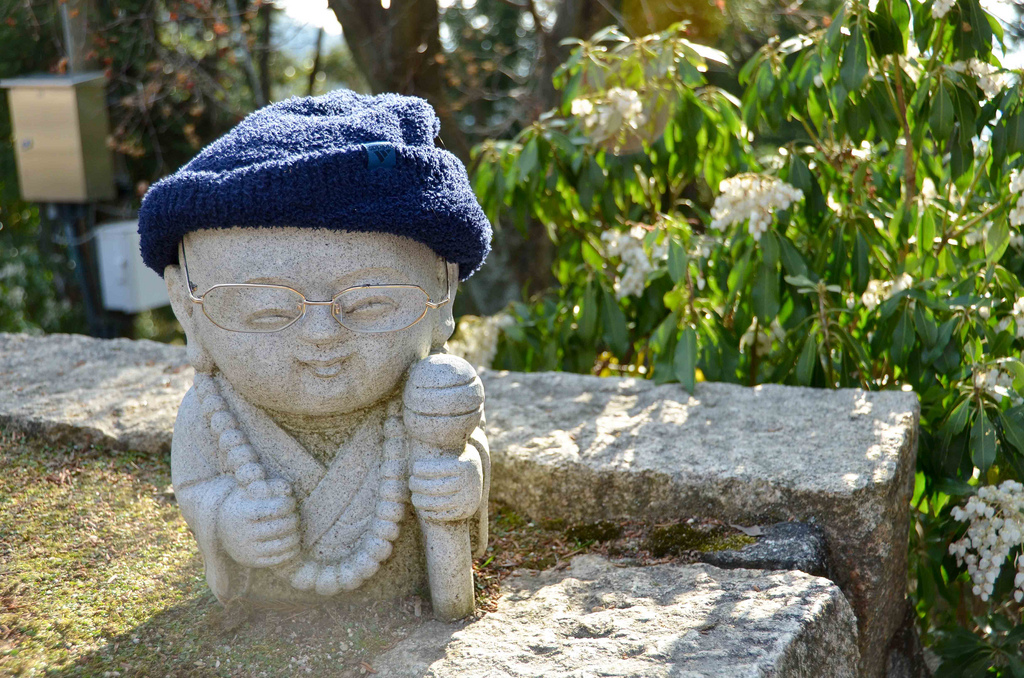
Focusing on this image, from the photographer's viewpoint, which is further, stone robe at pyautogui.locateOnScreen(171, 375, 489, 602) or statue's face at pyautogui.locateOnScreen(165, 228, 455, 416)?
stone robe at pyautogui.locateOnScreen(171, 375, 489, 602)

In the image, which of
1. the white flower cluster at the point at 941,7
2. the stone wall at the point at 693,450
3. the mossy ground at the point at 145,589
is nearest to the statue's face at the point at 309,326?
the mossy ground at the point at 145,589

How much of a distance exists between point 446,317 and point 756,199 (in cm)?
137

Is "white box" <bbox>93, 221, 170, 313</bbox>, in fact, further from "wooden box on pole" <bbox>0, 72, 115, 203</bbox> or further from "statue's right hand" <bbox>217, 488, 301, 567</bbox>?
"statue's right hand" <bbox>217, 488, 301, 567</bbox>

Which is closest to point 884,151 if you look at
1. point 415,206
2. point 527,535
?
point 527,535

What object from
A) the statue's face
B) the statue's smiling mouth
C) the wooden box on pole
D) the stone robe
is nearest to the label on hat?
the statue's face

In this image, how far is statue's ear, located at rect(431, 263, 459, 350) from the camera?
2223 millimetres

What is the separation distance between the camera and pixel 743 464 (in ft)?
8.61

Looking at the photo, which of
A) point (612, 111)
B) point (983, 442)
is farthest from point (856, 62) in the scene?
point (983, 442)

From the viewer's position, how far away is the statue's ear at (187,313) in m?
2.09

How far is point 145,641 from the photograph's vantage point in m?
2.09

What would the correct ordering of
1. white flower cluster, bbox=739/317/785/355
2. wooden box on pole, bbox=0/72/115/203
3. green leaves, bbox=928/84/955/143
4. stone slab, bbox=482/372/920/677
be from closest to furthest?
stone slab, bbox=482/372/920/677 → green leaves, bbox=928/84/955/143 → white flower cluster, bbox=739/317/785/355 → wooden box on pole, bbox=0/72/115/203

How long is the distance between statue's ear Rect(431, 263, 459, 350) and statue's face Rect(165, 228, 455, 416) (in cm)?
11

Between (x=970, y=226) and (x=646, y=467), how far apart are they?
1.51 metres

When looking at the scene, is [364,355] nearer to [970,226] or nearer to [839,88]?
[839,88]
